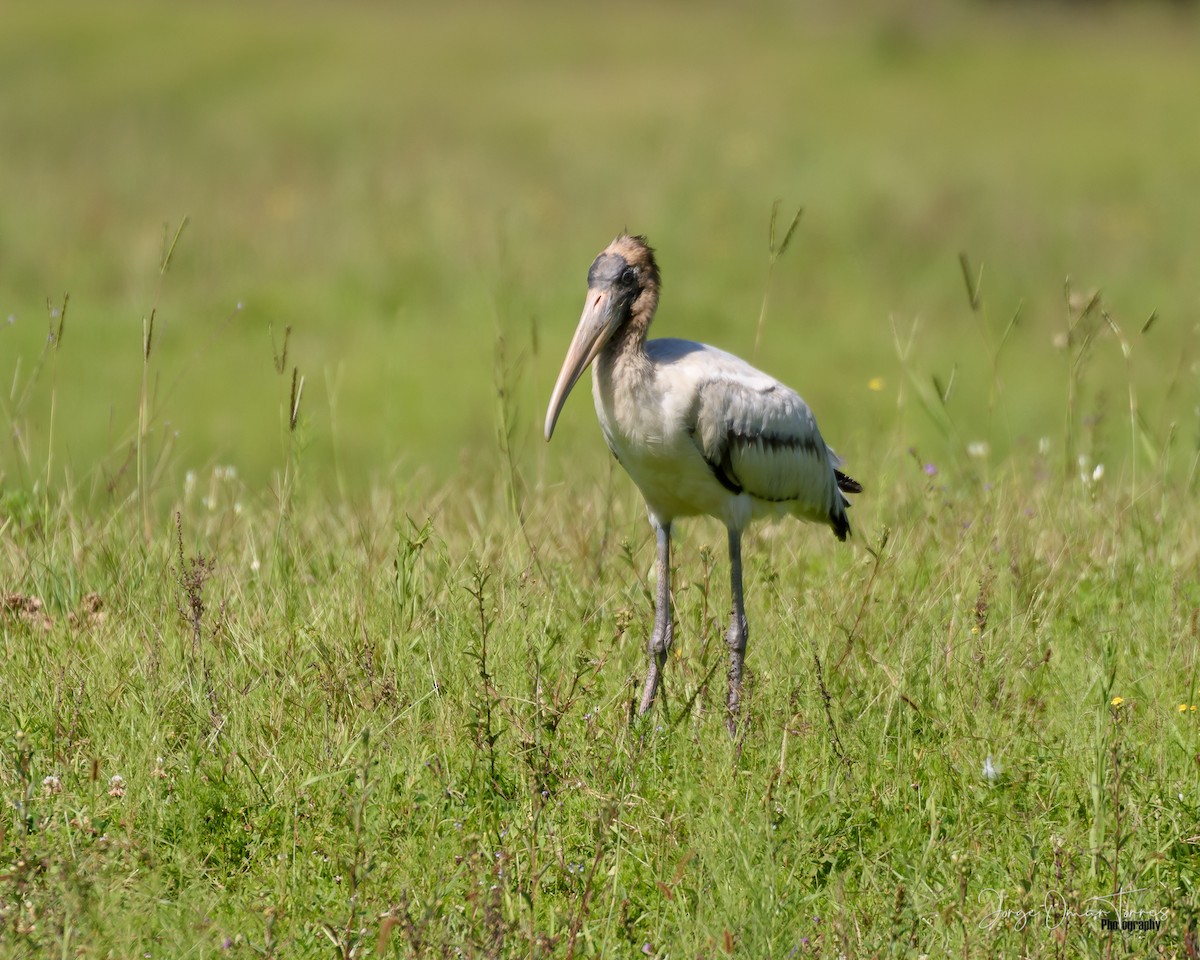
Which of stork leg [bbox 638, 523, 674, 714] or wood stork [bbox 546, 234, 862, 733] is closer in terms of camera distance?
stork leg [bbox 638, 523, 674, 714]

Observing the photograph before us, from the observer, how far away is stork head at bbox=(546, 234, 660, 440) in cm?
480

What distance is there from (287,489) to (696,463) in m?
1.34

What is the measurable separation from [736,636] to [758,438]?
0.75 metres

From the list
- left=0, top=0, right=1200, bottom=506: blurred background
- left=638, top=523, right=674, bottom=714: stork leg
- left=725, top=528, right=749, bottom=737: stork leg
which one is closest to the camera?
left=725, top=528, right=749, bottom=737: stork leg

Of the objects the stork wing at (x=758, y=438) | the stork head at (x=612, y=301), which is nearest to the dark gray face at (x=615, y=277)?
the stork head at (x=612, y=301)

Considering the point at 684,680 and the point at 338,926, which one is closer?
the point at 338,926

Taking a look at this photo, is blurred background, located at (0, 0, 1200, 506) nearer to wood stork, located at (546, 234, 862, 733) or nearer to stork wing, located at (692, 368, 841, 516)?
wood stork, located at (546, 234, 862, 733)

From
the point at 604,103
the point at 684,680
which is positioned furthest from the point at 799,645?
the point at 604,103

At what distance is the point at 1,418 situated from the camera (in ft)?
30.8

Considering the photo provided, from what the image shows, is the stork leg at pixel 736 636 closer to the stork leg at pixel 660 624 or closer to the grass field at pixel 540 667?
the grass field at pixel 540 667

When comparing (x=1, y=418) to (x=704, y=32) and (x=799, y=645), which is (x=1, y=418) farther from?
(x=704, y=32)
